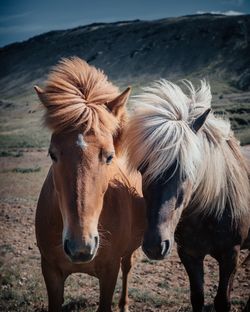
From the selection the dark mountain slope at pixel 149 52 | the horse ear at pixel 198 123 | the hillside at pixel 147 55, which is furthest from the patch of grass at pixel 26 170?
the dark mountain slope at pixel 149 52

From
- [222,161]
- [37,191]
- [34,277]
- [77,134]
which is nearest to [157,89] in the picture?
[222,161]

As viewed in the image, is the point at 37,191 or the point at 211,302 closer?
the point at 211,302

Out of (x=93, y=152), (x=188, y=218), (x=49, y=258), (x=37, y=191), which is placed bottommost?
(x=37, y=191)

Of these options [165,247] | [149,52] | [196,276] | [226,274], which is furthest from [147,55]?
[165,247]

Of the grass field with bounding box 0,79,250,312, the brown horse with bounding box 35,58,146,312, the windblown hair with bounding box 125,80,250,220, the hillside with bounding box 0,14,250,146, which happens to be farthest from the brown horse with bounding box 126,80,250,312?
the hillside with bounding box 0,14,250,146

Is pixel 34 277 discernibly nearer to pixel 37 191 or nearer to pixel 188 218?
pixel 188 218

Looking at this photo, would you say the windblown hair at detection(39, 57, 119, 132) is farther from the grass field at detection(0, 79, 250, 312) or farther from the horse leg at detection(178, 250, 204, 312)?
the horse leg at detection(178, 250, 204, 312)

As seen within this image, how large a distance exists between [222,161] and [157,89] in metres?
0.95

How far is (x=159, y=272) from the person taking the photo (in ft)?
18.3

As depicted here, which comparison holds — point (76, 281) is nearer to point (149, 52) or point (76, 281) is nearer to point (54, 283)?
point (54, 283)

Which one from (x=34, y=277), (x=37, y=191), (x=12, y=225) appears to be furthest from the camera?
(x=37, y=191)

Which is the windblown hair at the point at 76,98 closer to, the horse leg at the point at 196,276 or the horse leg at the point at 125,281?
the horse leg at the point at 196,276

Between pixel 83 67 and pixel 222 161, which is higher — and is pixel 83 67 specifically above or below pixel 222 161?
above

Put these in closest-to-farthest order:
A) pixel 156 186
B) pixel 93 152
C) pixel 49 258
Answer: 1. pixel 93 152
2. pixel 156 186
3. pixel 49 258
